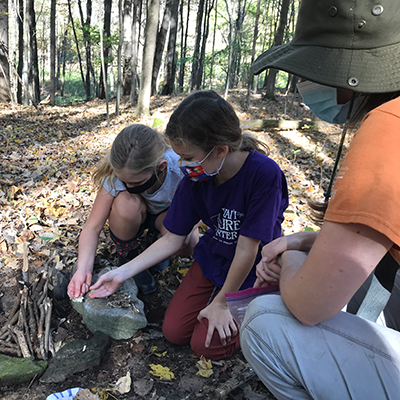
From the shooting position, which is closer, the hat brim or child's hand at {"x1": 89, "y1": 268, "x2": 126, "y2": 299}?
the hat brim

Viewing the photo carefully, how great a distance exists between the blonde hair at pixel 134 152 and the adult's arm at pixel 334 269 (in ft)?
4.39

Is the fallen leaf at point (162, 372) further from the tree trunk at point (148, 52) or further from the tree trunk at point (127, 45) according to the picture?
the tree trunk at point (127, 45)

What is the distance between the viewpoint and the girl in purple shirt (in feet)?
5.41

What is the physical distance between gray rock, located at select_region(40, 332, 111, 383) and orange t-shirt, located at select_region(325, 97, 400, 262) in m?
1.59

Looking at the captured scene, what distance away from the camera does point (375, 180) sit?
0.80 m

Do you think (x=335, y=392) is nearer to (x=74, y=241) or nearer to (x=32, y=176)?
(x=74, y=241)

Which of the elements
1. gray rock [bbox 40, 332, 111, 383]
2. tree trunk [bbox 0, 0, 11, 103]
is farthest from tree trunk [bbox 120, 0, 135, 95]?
gray rock [bbox 40, 332, 111, 383]

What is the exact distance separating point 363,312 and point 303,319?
367mm

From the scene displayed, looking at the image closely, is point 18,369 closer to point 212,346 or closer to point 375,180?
point 212,346

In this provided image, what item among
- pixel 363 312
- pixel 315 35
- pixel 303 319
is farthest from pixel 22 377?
pixel 315 35

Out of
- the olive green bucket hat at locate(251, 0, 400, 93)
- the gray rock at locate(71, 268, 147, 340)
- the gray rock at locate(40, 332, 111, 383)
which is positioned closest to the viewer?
the olive green bucket hat at locate(251, 0, 400, 93)

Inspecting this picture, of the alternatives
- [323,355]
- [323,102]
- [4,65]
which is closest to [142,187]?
[323,102]

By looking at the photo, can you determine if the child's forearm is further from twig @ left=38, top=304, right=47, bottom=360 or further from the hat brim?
the hat brim

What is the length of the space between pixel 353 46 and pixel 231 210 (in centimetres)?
107
